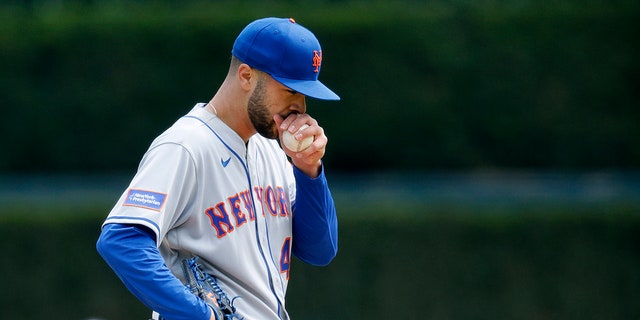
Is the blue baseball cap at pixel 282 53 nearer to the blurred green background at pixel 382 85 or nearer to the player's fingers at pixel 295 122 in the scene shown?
the player's fingers at pixel 295 122

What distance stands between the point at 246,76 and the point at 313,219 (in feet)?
1.81

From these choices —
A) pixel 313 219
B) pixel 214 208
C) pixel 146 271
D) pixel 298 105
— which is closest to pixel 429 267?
pixel 313 219

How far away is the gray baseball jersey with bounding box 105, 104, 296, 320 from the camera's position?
2.74m

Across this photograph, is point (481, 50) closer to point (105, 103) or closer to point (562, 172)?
point (562, 172)

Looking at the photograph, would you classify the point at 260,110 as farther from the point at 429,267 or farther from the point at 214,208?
the point at 429,267

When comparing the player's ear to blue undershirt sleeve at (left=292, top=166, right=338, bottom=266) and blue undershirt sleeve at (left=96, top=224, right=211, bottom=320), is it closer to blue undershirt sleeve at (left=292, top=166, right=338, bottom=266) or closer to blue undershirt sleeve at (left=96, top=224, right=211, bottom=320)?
blue undershirt sleeve at (left=292, top=166, right=338, bottom=266)

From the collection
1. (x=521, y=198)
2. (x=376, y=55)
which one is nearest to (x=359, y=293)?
(x=521, y=198)

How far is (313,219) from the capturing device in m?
3.17

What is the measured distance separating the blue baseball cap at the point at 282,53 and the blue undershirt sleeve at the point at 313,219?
12.9 inches

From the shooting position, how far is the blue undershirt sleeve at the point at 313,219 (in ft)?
10.2

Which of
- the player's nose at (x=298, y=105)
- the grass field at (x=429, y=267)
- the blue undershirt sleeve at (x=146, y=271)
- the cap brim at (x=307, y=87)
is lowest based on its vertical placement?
the grass field at (x=429, y=267)

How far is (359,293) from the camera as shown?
22.0 ft

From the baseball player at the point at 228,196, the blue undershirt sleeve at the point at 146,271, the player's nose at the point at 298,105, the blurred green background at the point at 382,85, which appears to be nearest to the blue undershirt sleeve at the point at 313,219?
the baseball player at the point at 228,196

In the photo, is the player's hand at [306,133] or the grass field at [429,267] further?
the grass field at [429,267]
